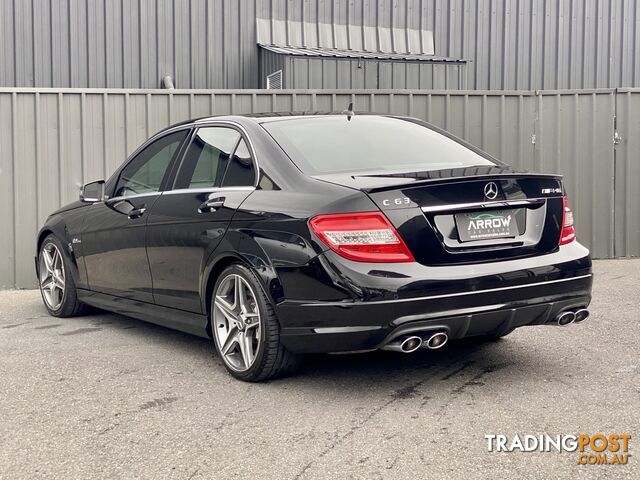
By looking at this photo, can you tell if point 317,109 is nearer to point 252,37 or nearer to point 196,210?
point 196,210

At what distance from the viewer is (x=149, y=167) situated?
6.15 meters

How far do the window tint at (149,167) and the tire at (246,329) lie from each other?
1221 millimetres

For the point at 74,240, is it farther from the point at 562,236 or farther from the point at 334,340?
the point at 562,236

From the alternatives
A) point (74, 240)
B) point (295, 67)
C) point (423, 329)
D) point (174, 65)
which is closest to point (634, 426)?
point (423, 329)

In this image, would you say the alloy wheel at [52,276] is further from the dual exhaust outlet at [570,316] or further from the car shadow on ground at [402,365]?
the dual exhaust outlet at [570,316]

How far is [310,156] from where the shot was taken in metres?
4.89

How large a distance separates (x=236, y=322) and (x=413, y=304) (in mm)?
1133

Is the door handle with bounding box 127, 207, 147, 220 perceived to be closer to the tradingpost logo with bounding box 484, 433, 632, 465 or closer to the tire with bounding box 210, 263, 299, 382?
the tire with bounding box 210, 263, 299, 382

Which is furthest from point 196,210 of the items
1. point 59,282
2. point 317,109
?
point 317,109

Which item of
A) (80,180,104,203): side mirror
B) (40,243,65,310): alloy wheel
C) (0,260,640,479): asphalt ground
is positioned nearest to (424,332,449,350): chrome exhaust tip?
(0,260,640,479): asphalt ground

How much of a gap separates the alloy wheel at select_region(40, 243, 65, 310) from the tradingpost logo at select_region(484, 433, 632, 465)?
4.47 meters

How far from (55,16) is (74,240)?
315 inches

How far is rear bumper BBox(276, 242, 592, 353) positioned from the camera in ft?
13.8

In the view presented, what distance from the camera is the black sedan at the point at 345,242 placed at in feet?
14.0
